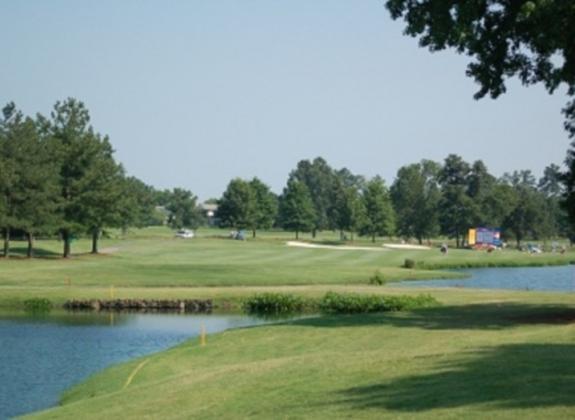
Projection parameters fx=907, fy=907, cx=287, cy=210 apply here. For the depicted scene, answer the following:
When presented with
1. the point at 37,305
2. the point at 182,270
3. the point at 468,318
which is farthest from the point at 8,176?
the point at 468,318

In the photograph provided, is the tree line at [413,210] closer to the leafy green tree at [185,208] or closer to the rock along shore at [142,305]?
the leafy green tree at [185,208]

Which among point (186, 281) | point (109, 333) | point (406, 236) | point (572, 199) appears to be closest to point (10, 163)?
point (186, 281)

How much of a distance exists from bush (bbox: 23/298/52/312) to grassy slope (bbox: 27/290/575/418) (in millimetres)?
19837

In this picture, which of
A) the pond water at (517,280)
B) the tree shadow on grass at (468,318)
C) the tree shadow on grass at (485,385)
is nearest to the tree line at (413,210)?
the pond water at (517,280)

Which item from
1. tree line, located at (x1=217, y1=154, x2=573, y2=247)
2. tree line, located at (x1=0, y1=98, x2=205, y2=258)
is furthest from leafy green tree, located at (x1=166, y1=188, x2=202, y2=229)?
tree line, located at (x1=0, y1=98, x2=205, y2=258)

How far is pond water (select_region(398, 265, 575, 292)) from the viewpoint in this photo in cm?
6662

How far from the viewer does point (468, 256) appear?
10769 cm

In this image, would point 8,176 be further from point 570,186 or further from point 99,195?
point 570,186

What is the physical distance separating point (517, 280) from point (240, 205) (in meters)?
77.9

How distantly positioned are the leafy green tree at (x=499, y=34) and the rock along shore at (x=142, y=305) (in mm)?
25102

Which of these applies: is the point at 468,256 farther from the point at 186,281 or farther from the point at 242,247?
the point at 186,281

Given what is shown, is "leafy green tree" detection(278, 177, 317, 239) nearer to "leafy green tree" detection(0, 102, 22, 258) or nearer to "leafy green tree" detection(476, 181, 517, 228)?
"leafy green tree" detection(476, 181, 517, 228)

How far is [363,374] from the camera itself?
19500 mm

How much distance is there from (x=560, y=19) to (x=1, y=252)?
2683 inches
